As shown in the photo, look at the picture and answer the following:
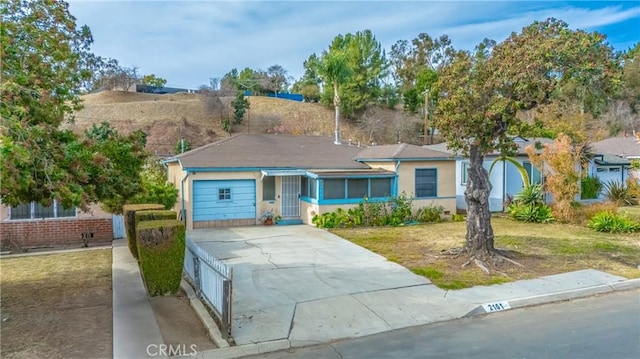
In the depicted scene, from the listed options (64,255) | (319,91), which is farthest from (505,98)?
(319,91)

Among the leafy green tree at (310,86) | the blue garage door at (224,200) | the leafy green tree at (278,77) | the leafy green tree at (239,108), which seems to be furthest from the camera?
the leafy green tree at (278,77)

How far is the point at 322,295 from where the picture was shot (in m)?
8.31

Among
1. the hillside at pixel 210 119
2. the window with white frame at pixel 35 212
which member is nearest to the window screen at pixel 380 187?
the window with white frame at pixel 35 212

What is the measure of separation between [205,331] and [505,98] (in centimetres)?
828

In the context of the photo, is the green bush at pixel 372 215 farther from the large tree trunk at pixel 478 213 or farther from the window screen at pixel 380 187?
the large tree trunk at pixel 478 213

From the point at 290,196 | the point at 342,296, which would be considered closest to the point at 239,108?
the point at 290,196

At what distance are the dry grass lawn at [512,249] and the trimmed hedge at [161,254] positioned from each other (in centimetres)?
533

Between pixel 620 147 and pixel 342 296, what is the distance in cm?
3072

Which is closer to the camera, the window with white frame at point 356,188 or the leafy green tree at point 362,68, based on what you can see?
the window with white frame at point 356,188

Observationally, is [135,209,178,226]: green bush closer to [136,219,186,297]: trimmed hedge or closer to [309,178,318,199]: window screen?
[136,219,186,297]: trimmed hedge

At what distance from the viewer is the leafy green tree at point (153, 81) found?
66.4m

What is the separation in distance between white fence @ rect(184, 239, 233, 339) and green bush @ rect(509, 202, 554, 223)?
14.7 m

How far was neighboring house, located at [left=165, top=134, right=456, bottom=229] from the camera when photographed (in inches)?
678

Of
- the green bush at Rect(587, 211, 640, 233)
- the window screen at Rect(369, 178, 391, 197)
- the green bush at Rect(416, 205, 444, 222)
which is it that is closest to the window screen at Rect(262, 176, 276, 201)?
the window screen at Rect(369, 178, 391, 197)
